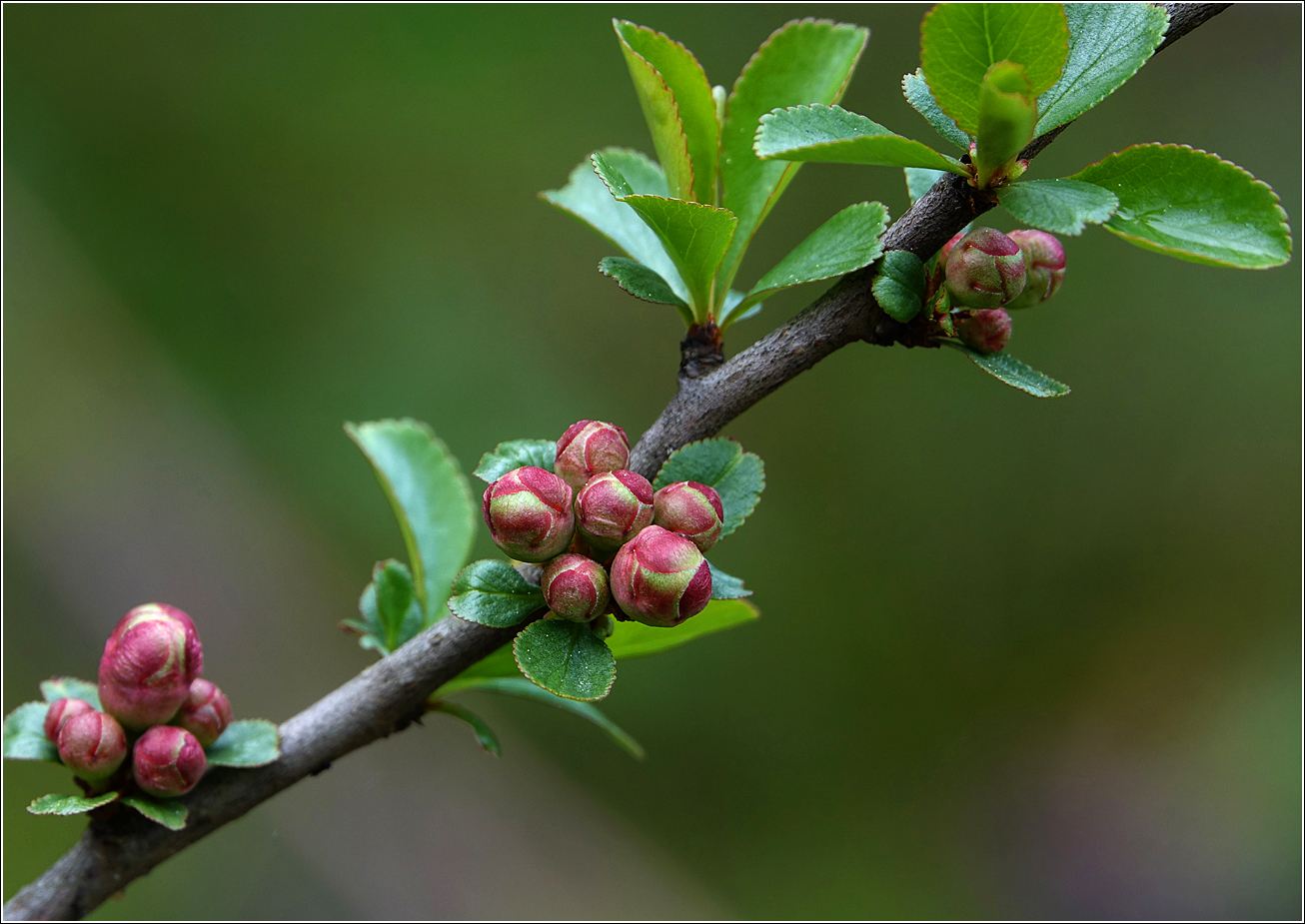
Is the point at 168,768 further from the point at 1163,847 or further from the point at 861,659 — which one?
the point at 1163,847

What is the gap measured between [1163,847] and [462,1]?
1818 millimetres

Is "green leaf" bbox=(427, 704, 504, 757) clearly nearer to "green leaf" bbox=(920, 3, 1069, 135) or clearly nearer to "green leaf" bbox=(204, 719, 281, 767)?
"green leaf" bbox=(204, 719, 281, 767)

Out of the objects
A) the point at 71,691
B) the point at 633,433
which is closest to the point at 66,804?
the point at 71,691

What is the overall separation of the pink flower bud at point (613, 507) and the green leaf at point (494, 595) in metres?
0.05

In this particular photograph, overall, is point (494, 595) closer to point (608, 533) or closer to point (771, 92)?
point (608, 533)

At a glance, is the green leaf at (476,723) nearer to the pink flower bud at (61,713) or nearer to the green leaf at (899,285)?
the pink flower bud at (61,713)

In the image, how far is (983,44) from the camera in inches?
13.6

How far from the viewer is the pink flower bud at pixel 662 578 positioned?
341mm

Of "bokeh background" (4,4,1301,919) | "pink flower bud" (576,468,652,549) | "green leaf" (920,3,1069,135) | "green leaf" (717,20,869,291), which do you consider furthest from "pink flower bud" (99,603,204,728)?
"bokeh background" (4,4,1301,919)

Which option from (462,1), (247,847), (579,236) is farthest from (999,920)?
(462,1)

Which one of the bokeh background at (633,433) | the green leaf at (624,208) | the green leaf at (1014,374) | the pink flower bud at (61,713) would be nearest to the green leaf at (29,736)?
the pink flower bud at (61,713)

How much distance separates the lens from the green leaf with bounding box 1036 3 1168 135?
14.1 inches

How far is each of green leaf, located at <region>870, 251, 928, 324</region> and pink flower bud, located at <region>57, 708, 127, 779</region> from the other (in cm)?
44

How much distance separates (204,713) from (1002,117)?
0.49 meters
